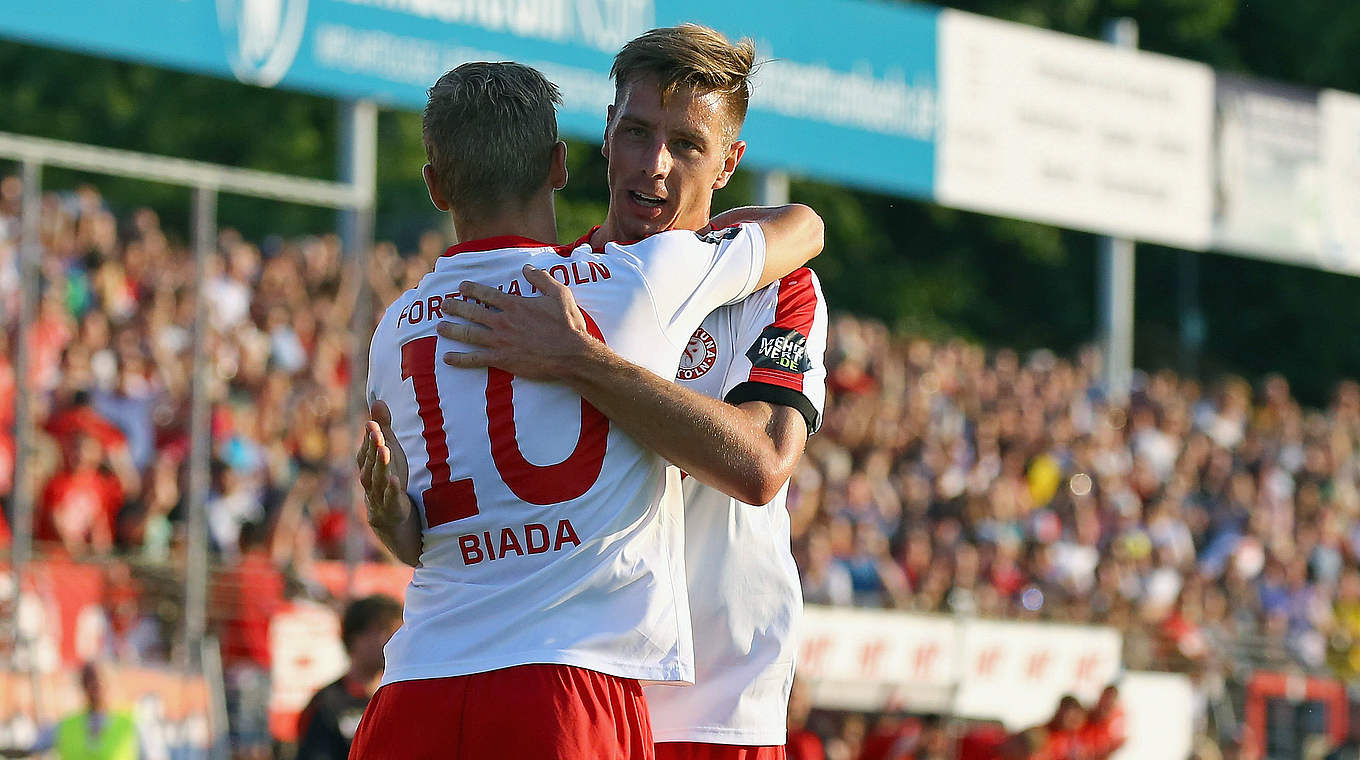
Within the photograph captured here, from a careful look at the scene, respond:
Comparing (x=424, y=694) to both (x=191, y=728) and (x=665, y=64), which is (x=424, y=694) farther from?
(x=191, y=728)

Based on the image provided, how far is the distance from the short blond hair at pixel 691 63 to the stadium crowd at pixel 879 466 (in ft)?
20.2

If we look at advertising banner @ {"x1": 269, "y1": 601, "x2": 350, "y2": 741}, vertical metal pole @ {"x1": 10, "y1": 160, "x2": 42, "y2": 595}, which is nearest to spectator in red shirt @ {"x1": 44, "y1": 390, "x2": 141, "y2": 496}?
advertising banner @ {"x1": 269, "y1": 601, "x2": 350, "y2": 741}

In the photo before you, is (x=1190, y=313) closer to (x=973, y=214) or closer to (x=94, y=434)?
(x=973, y=214)

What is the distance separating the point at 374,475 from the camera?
3260 millimetres

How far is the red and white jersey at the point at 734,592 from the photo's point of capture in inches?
145

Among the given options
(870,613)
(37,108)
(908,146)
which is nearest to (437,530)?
(870,613)

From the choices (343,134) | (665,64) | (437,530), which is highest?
(343,134)

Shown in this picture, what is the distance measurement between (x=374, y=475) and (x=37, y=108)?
1006 inches

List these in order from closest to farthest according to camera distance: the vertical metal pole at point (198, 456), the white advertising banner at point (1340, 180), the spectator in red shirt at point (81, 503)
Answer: the vertical metal pole at point (198, 456) → the spectator in red shirt at point (81, 503) → the white advertising banner at point (1340, 180)

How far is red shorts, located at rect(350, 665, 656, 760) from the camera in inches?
123

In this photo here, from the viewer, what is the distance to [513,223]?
10.9 ft

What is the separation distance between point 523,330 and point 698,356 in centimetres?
55

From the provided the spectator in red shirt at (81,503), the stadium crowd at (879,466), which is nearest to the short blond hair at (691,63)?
the stadium crowd at (879,466)

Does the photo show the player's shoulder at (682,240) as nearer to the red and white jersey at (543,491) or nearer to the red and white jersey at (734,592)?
the red and white jersey at (543,491)
